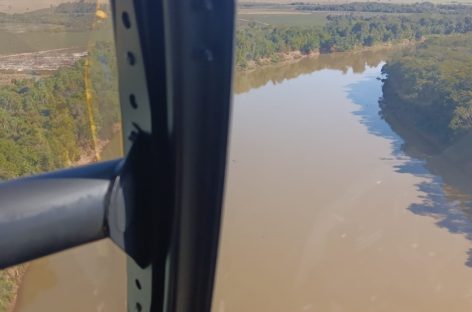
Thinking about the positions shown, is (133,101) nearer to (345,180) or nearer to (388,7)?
(345,180)

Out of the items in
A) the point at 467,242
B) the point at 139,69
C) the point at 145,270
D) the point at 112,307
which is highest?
the point at 139,69

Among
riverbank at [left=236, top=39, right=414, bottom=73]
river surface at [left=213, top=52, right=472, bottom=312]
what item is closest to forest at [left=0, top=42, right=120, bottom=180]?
river surface at [left=213, top=52, right=472, bottom=312]

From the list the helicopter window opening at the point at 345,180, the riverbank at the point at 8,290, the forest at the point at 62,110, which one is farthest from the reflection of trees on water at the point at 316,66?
the forest at the point at 62,110

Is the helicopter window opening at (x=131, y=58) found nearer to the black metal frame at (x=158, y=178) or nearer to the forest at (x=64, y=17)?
the black metal frame at (x=158, y=178)

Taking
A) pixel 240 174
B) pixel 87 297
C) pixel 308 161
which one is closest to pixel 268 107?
pixel 308 161

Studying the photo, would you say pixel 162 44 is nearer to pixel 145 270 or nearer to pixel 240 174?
pixel 145 270

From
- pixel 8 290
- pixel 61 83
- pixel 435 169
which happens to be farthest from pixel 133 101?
pixel 435 169

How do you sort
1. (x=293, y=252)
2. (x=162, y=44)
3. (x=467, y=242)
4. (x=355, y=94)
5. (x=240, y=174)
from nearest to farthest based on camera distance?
(x=162, y=44), (x=293, y=252), (x=467, y=242), (x=240, y=174), (x=355, y=94)

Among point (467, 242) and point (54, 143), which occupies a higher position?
point (54, 143)
